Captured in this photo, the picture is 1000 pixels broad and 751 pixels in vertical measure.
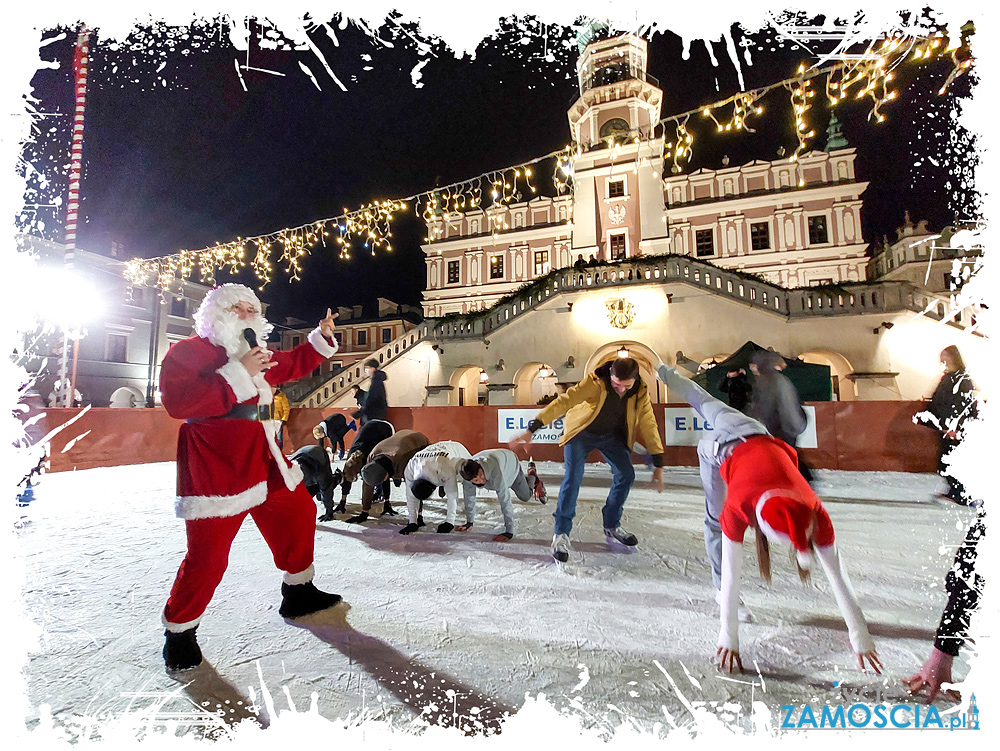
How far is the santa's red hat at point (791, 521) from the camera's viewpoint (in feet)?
5.56

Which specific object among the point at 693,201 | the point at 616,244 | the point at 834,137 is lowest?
the point at 616,244

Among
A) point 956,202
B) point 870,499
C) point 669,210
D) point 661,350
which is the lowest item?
point 870,499

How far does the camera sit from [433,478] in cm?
427

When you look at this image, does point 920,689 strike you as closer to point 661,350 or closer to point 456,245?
point 661,350

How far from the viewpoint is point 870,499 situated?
5910 mm

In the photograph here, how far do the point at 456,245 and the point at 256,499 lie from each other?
26.9 meters

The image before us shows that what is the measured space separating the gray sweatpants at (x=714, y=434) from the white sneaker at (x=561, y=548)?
1.18 metres

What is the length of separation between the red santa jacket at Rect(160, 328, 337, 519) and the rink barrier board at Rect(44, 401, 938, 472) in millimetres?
5450

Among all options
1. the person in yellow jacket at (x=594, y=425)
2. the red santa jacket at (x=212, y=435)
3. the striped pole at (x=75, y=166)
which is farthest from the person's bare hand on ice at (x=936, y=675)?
the striped pole at (x=75, y=166)

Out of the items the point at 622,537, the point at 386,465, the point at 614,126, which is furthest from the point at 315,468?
the point at 614,126

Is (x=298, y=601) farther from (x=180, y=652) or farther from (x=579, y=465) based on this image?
(x=579, y=465)

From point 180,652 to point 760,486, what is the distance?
2894 millimetres

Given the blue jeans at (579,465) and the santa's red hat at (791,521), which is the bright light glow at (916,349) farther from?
the santa's red hat at (791,521)

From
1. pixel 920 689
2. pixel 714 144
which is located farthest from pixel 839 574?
pixel 714 144
